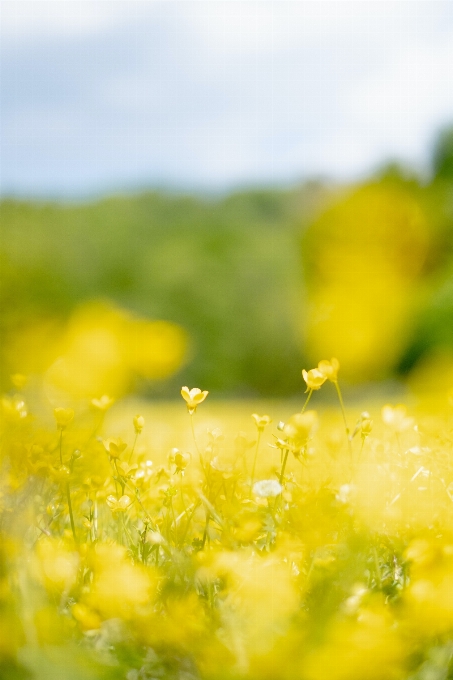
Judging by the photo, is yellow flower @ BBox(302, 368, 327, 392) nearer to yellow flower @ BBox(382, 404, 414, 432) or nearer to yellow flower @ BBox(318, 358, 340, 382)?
yellow flower @ BBox(318, 358, 340, 382)

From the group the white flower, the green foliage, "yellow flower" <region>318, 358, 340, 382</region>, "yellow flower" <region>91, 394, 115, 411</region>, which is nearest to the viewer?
the white flower

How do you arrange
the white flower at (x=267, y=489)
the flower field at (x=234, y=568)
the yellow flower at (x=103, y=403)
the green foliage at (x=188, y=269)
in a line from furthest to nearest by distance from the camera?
the green foliage at (x=188, y=269) < the yellow flower at (x=103, y=403) < the white flower at (x=267, y=489) < the flower field at (x=234, y=568)

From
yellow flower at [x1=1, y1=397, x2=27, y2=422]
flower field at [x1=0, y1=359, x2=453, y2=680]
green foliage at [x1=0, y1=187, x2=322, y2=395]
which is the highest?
green foliage at [x1=0, y1=187, x2=322, y2=395]

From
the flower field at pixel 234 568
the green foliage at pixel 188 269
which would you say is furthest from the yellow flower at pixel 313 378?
the green foliage at pixel 188 269

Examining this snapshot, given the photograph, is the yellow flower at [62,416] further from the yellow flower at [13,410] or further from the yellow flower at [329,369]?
the yellow flower at [329,369]

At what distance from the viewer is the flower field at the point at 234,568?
111 cm

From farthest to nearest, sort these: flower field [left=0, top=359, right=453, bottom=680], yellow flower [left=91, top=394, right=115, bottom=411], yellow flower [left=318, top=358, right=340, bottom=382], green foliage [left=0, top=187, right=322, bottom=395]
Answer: green foliage [left=0, top=187, right=322, bottom=395] → yellow flower [left=91, top=394, right=115, bottom=411] → yellow flower [left=318, top=358, right=340, bottom=382] → flower field [left=0, top=359, right=453, bottom=680]

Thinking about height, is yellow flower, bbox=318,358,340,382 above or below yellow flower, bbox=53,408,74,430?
below

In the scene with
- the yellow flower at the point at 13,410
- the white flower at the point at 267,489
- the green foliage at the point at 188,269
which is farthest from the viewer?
the green foliage at the point at 188,269

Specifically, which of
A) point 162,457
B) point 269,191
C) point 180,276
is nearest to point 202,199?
point 269,191

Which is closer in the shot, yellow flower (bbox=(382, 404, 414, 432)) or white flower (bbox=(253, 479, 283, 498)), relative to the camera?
white flower (bbox=(253, 479, 283, 498))

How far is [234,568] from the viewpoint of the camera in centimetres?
126

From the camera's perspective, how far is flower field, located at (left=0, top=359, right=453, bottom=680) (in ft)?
3.66

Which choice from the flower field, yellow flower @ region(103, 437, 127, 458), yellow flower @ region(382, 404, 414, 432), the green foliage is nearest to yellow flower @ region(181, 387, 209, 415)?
the flower field
